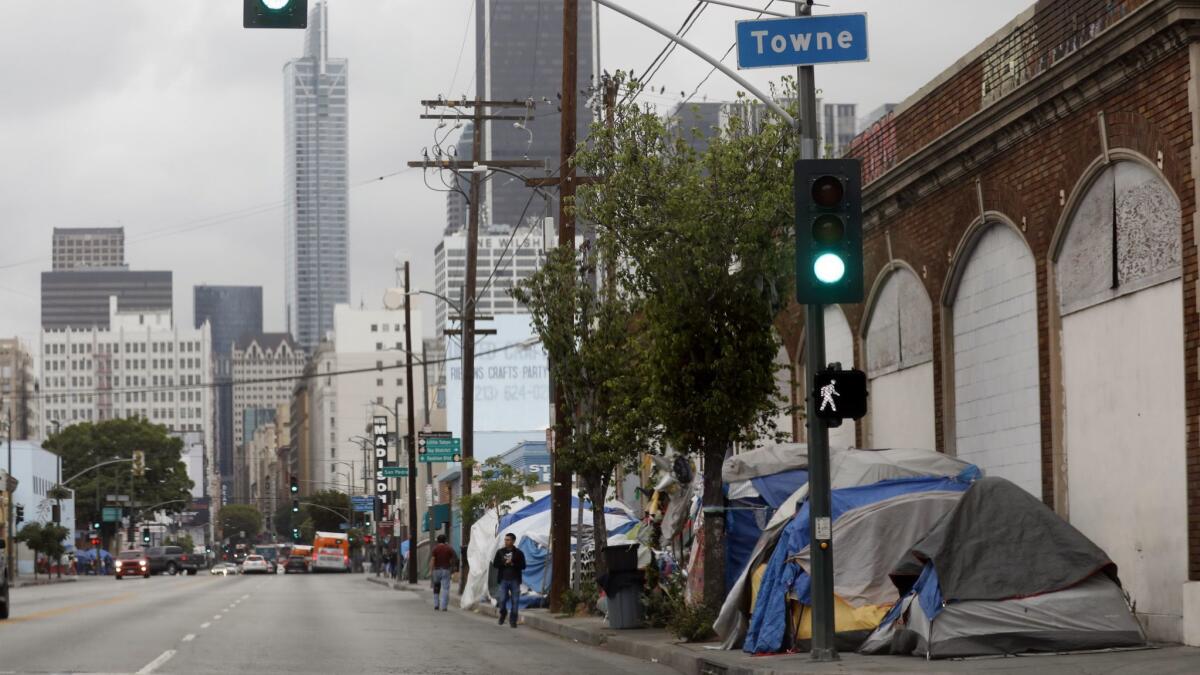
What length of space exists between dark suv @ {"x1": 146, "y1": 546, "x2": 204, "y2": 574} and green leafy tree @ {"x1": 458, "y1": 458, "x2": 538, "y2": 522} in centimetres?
6723

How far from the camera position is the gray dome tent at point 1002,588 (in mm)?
17516

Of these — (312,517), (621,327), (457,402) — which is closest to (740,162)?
(621,327)

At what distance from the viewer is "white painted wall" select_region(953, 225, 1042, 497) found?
21.9 m

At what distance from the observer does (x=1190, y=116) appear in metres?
17.2

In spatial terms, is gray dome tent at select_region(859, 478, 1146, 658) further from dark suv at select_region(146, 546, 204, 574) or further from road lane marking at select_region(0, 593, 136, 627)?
dark suv at select_region(146, 546, 204, 574)

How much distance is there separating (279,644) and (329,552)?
97095mm

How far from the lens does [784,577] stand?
19.9 m

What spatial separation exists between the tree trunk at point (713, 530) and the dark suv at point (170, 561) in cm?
8998

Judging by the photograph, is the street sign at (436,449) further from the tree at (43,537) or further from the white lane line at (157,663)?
the tree at (43,537)

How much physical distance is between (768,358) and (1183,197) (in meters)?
7.09

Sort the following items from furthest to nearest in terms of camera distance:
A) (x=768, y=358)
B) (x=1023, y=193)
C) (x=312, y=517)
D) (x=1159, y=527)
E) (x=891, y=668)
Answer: (x=312, y=517), (x=768, y=358), (x=1023, y=193), (x=1159, y=527), (x=891, y=668)

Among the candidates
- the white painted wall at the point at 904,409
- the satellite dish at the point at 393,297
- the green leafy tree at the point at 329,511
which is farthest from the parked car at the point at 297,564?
the white painted wall at the point at 904,409

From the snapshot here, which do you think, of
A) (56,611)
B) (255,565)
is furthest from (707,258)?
(255,565)

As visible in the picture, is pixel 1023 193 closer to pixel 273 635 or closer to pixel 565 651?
pixel 565 651
